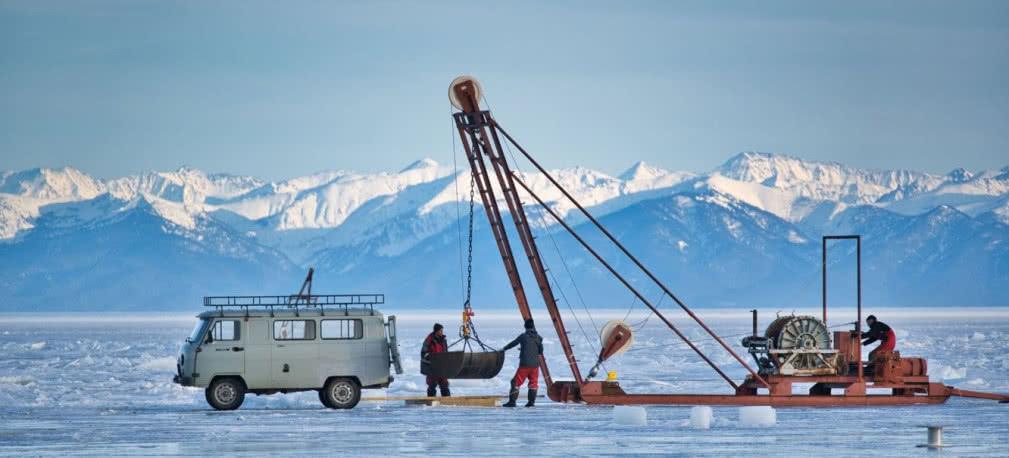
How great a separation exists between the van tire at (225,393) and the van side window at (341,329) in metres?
2.00

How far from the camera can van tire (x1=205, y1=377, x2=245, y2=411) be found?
34.9 m

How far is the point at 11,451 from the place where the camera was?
26.8 metres

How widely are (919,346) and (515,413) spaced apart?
51432mm

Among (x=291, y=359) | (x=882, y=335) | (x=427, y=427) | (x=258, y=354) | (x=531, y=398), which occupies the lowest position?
(x=427, y=427)

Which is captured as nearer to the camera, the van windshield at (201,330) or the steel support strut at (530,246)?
the van windshield at (201,330)

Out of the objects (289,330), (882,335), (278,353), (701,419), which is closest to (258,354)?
(278,353)

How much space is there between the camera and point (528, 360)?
119 ft

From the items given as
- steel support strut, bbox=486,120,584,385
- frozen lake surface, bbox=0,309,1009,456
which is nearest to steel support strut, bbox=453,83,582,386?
steel support strut, bbox=486,120,584,385

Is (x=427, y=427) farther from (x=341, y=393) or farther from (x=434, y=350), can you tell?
(x=434, y=350)

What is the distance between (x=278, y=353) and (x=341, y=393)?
1613mm

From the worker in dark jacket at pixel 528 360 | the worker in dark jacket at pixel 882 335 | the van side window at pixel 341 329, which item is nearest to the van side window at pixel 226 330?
the van side window at pixel 341 329

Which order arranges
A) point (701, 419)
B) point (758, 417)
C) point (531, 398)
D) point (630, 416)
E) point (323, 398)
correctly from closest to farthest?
point (701, 419) → point (758, 417) → point (630, 416) → point (323, 398) → point (531, 398)

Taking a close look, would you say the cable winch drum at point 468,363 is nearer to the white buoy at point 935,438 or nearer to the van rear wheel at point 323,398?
the van rear wheel at point 323,398

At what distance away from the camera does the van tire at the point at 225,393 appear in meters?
34.9
